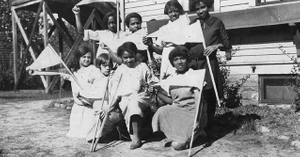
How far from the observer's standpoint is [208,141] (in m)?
4.41

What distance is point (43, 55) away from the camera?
5133 mm

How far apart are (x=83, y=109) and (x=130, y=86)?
1.07 m

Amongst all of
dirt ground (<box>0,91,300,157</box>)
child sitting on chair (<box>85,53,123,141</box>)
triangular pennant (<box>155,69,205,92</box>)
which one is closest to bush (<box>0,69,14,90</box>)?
dirt ground (<box>0,91,300,157</box>)

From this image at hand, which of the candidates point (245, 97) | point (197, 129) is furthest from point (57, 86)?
point (197, 129)

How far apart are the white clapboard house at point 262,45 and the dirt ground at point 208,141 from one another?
1264 millimetres

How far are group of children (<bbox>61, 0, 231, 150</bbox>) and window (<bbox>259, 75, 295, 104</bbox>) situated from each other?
11.3 feet

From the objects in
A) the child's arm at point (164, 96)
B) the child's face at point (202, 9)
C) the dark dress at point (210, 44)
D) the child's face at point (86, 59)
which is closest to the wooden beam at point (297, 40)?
the dark dress at point (210, 44)

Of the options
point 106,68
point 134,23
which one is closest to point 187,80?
point 134,23

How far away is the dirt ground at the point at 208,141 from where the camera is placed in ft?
12.9

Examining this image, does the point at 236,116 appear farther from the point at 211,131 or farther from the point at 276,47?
the point at 276,47

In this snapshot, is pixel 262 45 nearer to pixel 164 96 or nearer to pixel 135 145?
pixel 164 96

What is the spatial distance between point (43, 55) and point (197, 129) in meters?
2.62

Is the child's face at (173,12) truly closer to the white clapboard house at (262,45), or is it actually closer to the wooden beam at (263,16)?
the white clapboard house at (262,45)

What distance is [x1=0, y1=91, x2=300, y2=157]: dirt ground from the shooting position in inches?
155
